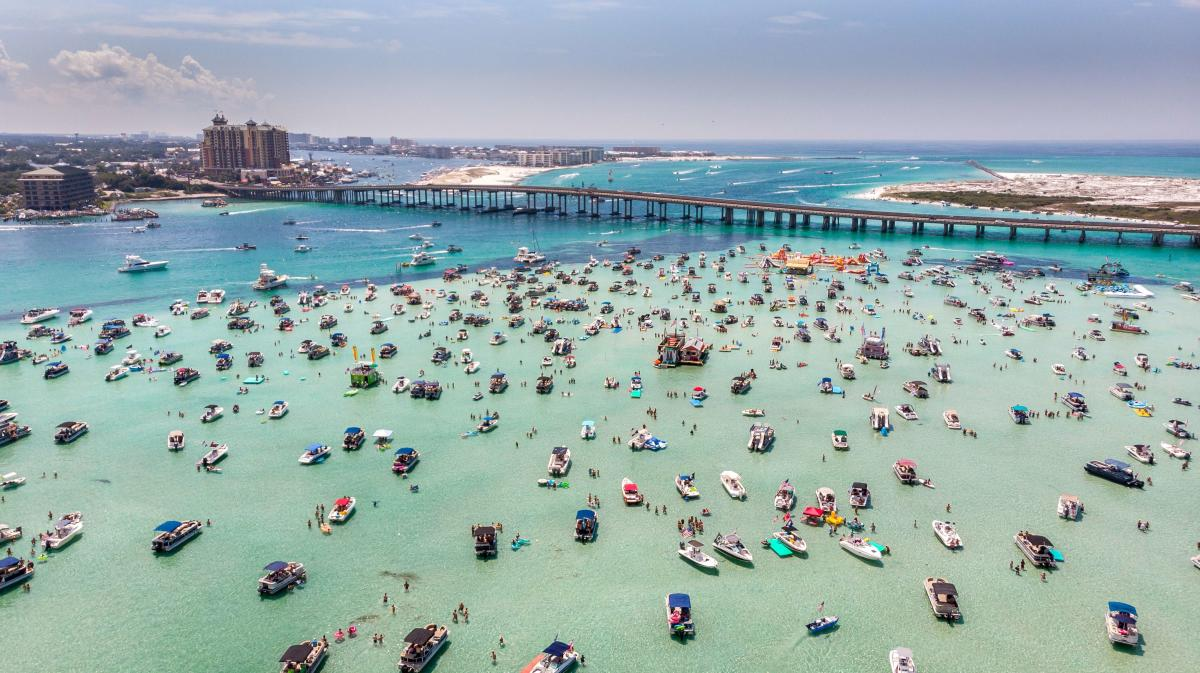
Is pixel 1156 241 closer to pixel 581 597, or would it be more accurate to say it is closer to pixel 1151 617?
pixel 1151 617

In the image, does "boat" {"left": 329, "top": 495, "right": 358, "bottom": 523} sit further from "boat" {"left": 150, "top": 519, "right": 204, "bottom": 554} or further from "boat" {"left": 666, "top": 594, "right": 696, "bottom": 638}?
"boat" {"left": 666, "top": 594, "right": 696, "bottom": 638}

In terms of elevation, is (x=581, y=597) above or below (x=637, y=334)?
below

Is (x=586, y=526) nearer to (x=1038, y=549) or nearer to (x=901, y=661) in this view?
(x=901, y=661)

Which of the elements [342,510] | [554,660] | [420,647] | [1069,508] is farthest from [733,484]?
[342,510]

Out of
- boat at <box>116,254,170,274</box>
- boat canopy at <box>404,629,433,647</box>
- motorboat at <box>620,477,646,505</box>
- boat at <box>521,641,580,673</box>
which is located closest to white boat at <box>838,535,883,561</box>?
motorboat at <box>620,477,646,505</box>

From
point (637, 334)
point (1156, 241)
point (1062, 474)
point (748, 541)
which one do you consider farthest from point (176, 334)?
point (1156, 241)

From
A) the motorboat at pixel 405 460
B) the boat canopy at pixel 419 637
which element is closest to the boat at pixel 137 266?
the motorboat at pixel 405 460
